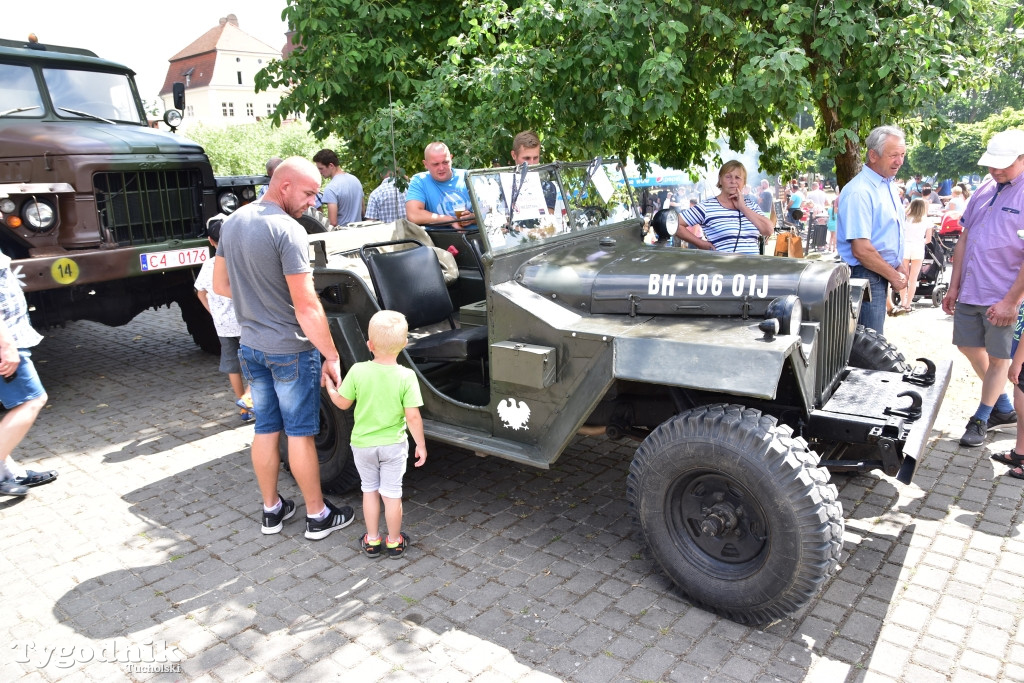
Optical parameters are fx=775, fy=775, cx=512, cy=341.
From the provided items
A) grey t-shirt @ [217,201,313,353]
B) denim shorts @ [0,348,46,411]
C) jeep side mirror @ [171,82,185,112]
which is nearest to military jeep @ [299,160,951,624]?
grey t-shirt @ [217,201,313,353]

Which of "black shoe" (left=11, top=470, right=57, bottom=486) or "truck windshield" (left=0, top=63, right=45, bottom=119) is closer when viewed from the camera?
"black shoe" (left=11, top=470, right=57, bottom=486)

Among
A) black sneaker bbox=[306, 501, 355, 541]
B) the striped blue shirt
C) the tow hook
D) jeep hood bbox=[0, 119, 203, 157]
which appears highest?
jeep hood bbox=[0, 119, 203, 157]

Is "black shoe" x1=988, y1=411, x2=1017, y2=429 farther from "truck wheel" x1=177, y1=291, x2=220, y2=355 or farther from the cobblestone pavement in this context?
"truck wheel" x1=177, y1=291, x2=220, y2=355

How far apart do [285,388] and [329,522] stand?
2.46 ft

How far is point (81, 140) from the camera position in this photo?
630 cm

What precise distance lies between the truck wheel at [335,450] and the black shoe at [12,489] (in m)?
1.77

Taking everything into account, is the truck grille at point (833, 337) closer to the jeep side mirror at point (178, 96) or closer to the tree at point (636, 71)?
the tree at point (636, 71)

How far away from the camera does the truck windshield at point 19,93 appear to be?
6.51 metres

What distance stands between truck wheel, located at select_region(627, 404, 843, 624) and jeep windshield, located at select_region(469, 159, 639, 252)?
1.36m

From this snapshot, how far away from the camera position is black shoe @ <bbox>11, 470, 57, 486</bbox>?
15.2 feet

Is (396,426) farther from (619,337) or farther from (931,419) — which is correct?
(931,419)

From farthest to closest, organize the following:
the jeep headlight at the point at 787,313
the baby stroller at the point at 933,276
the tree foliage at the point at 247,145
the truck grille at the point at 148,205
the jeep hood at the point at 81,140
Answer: the tree foliage at the point at 247,145, the baby stroller at the point at 933,276, the truck grille at the point at 148,205, the jeep hood at the point at 81,140, the jeep headlight at the point at 787,313

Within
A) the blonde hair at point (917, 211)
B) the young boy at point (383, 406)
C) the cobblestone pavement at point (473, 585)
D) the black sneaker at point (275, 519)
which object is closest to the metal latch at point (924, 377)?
the cobblestone pavement at point (473, 585)

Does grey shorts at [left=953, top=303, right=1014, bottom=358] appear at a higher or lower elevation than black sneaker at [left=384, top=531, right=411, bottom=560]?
higher
